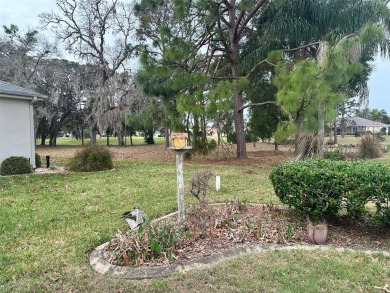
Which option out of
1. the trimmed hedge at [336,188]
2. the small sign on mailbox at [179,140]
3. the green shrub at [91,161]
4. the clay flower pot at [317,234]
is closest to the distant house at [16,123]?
the green shrub at [91,161]

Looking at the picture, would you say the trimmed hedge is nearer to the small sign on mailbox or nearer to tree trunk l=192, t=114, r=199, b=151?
the small sign on mailbox

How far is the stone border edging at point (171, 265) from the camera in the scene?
2721 millimetres

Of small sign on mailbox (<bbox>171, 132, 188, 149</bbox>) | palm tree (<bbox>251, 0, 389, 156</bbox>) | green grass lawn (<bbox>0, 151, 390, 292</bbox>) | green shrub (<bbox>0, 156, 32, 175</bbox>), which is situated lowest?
green grass lawn (<bbox>0, 151, 390, 292</bbox>)

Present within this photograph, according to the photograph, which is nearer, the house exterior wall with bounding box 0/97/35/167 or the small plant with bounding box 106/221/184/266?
the small plant with bounding box 106/221/184/266

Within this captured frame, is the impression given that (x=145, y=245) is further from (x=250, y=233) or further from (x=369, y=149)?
(x=369, y=149)

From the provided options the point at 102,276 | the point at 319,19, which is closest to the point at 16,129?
the point at 102,276

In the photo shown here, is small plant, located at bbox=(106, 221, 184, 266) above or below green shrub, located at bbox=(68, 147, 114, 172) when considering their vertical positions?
below

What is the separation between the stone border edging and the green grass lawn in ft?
0.29

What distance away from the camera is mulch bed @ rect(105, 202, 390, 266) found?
323 centimetres

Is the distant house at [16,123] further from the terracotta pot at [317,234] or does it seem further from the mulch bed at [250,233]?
the terracotta pot at [317,234]

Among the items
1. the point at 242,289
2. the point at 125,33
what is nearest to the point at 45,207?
the point at 242,289

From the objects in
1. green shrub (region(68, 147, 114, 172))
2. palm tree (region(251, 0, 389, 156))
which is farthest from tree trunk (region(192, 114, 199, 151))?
palm tree (region(251, 0, 389, 156))

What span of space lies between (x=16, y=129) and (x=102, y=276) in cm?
920

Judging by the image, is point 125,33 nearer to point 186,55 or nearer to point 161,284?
point 186,55
